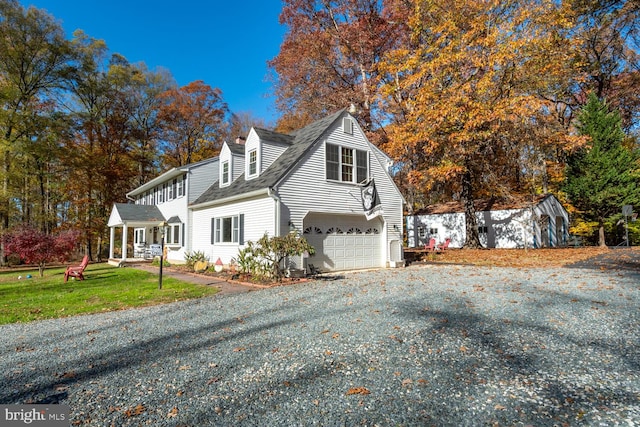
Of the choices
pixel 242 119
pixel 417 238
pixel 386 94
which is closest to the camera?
pixel 386 94

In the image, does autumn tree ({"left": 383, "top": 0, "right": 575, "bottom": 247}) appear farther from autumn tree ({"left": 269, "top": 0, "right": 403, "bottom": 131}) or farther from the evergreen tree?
the evergreen tree

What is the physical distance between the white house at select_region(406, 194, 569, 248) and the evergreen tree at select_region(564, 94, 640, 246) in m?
2.32

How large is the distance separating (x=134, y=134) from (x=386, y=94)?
69.4 feet

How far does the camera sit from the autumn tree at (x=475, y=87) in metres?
16.1

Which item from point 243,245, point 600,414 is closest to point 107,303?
point 243,245

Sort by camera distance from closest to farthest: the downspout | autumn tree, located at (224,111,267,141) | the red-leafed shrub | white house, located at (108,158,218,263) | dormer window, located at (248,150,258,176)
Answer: the downspout < the red-leafed shrub < dormer window, located at (248,150,258,176) < white house, located at (108,158,218,263) < autumn tree, located at (224,111,267,141)

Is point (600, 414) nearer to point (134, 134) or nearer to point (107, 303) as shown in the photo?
point (107, 303)

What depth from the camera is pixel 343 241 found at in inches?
528

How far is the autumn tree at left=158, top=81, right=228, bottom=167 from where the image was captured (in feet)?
97.4

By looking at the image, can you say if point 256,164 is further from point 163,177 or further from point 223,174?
point 163,177

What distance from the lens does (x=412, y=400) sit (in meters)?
2.97

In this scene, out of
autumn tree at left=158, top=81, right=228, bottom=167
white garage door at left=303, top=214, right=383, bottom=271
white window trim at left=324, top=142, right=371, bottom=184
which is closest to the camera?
white garage door at left=303, top=214, right=383, bottom=271

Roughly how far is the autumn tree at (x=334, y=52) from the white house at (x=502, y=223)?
911cm

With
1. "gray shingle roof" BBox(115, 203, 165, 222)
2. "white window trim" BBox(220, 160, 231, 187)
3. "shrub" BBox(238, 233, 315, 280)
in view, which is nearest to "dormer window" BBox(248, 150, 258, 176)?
"white window trim" BBox(220, 160, 231, 187)
